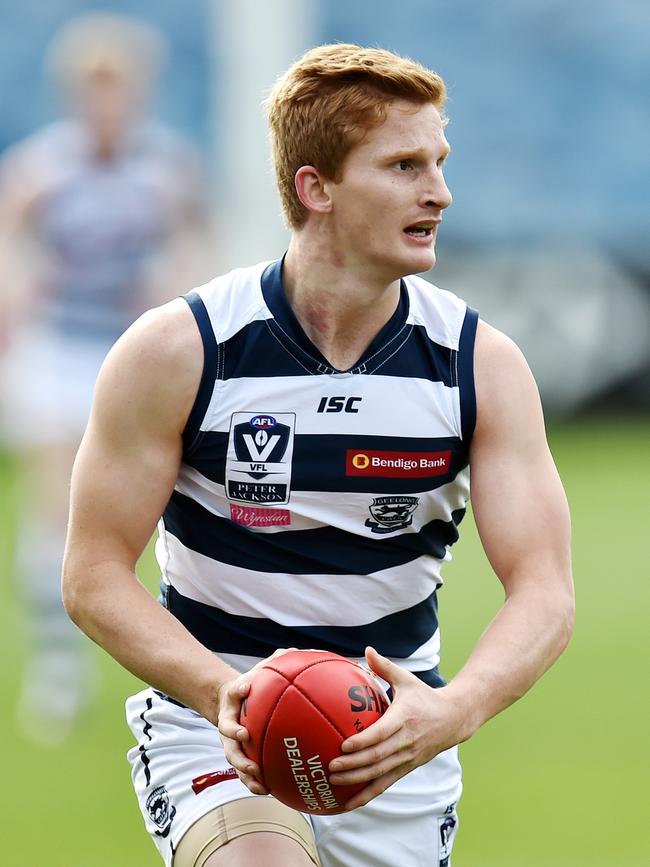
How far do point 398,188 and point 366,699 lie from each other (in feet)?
4.08

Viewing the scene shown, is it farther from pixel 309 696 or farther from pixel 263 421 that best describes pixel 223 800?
pixel 263 421

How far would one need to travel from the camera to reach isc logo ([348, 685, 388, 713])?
379 centimetres

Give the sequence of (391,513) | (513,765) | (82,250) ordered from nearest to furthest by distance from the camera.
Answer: (391,513), (513,765), (82,250)

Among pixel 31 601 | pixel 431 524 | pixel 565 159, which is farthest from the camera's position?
pixel 565 159

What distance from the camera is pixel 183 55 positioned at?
68.0 ft

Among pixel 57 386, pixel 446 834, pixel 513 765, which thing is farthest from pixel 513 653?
pixel 57 386

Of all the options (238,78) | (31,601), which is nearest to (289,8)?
(238,78)

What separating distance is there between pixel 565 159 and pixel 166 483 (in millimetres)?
16562

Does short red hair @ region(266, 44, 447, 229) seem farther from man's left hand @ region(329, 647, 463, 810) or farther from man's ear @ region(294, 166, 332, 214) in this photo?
man's left hand @ region(329, 647, 463, 810)

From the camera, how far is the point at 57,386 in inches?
342

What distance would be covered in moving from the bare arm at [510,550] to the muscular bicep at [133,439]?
74 centimetres

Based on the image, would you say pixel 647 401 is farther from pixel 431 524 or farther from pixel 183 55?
pixel 431 524

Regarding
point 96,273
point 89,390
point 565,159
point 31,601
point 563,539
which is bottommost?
point 31,601

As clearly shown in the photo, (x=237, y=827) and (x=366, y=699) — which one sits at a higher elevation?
(x=366, y=699)
